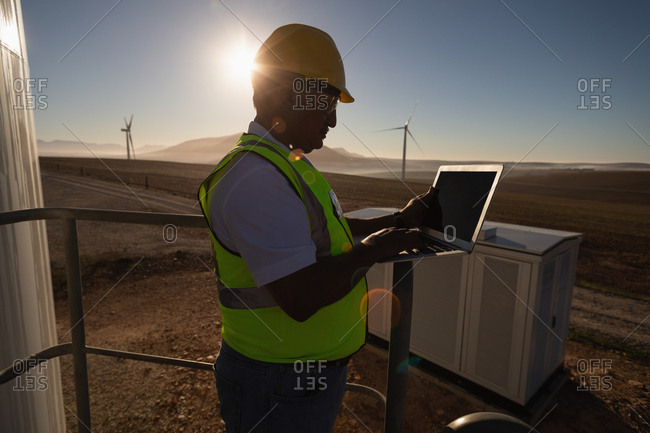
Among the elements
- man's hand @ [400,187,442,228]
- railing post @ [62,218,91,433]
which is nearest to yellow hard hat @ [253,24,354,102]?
man's hand @ [400,187,442,228]

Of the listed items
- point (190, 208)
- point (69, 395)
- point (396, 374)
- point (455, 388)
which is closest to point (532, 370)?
point (455, 388)

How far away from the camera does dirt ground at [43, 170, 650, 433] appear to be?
3652mm

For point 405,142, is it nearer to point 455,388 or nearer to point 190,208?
point 190,208

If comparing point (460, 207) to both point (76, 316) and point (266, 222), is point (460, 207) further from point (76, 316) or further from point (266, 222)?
point (76, 316)

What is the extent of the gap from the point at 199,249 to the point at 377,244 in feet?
32.3

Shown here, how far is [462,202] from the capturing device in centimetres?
169

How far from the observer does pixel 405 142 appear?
24.0 meters

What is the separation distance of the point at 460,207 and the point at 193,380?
396 centimetres

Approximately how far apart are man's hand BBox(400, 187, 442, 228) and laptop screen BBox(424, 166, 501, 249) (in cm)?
3

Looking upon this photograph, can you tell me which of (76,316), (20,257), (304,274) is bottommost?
(76,316)

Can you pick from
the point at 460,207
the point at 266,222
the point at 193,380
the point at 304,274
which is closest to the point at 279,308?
the point at 304,274

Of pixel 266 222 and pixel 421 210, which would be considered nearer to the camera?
pixel 266 222

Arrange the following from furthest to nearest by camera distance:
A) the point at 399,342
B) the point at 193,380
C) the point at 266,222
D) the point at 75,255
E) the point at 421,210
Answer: the point at 193,380 < the point at 421,210 < the point at 75,255 < the point at 399,342 < the point at 266,222

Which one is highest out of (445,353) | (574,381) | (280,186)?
(280,186)
